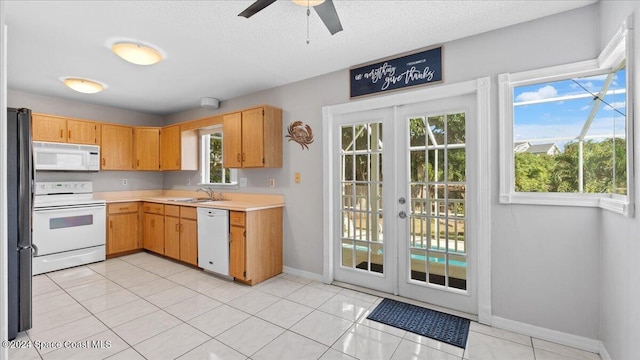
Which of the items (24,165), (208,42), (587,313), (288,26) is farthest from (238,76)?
(587,313)

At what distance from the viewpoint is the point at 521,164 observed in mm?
2430

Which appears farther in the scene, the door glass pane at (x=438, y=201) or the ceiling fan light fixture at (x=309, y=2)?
the door glass pane at (x=438, y=201)

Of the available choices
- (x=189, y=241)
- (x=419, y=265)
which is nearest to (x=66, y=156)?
(x=189, y=241)

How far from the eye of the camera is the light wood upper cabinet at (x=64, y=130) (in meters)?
4.05

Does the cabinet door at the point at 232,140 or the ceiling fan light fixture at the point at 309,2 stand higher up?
the ceiling fan light fixture at the point at 309,2

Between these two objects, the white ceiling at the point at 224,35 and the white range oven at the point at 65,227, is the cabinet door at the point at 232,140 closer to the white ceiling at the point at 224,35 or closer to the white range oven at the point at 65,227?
the white ceiling at the point at 224,35

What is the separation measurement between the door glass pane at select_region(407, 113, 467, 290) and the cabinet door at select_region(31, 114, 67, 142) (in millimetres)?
4852

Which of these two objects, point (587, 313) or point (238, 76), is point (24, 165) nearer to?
point (238, 76)

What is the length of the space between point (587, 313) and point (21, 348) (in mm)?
4206

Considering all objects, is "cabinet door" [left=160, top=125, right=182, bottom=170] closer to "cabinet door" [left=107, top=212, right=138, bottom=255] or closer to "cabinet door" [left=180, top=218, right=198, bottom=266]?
"cabinet door" [left=107, top=212, right=138, bottom=255]

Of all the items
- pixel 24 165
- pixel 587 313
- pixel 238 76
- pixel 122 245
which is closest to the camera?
pixel 587 313

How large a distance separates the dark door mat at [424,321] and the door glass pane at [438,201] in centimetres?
29

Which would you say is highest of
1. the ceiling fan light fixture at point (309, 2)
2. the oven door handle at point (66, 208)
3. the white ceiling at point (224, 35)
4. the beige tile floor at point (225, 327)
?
the white ceiling at point (224, 35)

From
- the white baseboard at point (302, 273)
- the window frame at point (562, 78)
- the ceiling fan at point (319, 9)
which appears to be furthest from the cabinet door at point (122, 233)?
the window frame at point (562, 78)
